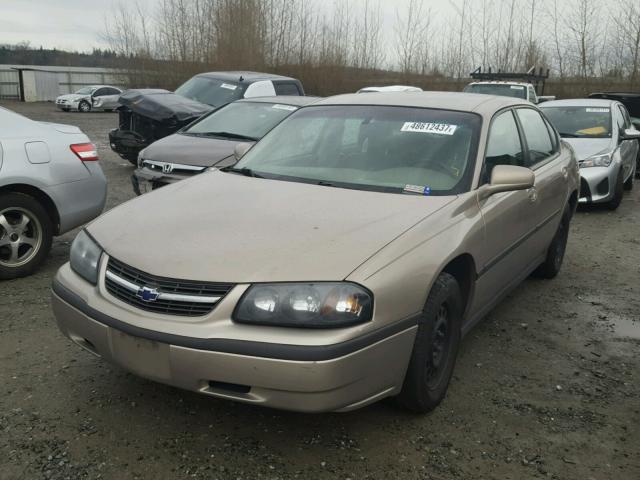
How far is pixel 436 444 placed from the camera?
109 inches

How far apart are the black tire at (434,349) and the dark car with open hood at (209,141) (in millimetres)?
3447

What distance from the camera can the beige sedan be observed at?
2361 millimetres

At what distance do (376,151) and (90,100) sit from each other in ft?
97.2

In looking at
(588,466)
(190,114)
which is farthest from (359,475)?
(190,114)

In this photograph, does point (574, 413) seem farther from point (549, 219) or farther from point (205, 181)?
point (205, 181)

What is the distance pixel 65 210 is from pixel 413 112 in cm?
294

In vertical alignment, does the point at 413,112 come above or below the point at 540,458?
above

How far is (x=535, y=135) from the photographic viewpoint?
4.67 meters

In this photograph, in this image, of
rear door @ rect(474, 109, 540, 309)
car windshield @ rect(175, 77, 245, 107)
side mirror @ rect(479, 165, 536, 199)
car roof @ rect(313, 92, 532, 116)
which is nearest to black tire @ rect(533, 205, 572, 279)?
rear door @ rect(474, 109, 540, 309)

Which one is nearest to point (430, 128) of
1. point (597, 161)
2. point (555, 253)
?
point (555, 253)

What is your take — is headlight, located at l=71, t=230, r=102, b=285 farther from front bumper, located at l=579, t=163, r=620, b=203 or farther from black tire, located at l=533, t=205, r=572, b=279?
front bumper, located at l=579, t=163, r=620, b=203

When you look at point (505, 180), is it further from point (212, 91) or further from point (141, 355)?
point (212, 91)

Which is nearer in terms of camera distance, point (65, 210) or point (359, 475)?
point (359, 475)

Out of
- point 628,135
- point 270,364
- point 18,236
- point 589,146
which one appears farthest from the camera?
point 628,135
